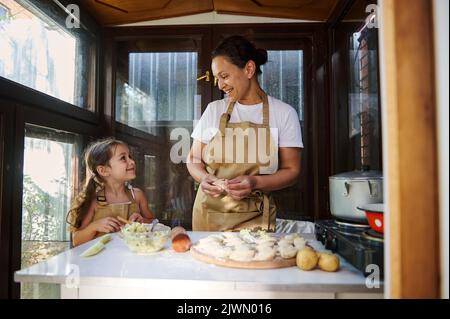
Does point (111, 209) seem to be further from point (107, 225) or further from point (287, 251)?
point (287, 251)

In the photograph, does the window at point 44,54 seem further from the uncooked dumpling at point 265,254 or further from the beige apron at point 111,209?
the uncooked dumpling at point 265,254

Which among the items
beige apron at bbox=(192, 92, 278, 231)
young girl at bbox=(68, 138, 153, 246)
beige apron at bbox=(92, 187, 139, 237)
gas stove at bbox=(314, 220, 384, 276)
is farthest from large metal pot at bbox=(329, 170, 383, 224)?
beige apron at bbox=(92, 187, 139, 237)

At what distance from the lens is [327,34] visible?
220cm

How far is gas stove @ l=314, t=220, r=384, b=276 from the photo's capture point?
2.58 ft

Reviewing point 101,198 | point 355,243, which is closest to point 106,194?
point 101,198

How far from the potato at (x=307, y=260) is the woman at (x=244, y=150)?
2.73ft

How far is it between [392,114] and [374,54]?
50.7 inches

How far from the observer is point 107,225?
1556 mm

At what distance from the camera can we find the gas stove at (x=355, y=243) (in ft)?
2.58

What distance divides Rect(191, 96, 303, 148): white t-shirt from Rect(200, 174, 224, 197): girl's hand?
28 centimetres

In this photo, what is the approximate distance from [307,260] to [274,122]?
1085mm
